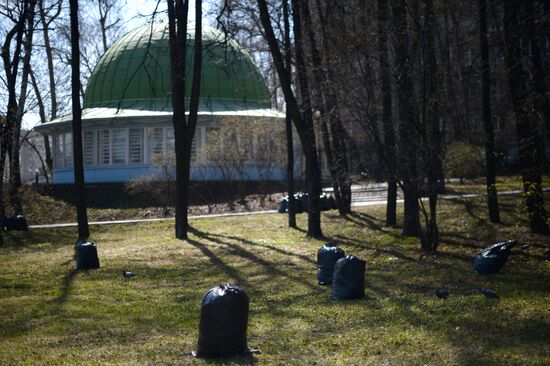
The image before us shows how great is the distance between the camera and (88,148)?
144ft

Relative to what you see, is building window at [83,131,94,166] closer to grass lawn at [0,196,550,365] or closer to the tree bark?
the tree bark

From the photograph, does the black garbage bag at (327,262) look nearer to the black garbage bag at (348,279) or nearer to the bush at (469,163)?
the black garbage bag at (348,279)

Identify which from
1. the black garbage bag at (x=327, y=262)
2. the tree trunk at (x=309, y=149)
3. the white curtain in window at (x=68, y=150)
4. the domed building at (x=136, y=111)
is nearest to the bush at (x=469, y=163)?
the tree trunk at (x=309, y=149)

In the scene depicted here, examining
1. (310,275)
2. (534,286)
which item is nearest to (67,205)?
(310,275)

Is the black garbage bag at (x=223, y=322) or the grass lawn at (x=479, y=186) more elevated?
the grass lawn at (x=479, y=186)

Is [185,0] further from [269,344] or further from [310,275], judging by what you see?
[269,344]

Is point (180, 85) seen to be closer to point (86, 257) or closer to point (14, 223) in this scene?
point (86, 257)

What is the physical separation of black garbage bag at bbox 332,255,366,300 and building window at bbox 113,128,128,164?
32.5 metres

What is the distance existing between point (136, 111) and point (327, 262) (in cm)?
3035

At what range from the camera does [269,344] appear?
8.96 m

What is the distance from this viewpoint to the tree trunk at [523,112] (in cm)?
1409

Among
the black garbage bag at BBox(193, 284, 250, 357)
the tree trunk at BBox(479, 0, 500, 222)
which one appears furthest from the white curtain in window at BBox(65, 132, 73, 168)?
the black garbage bag at BBox(193, 284, 250, 357)

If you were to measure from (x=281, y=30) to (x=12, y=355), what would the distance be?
16.4 meters

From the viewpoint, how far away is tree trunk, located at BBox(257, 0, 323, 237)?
19.9 metres
